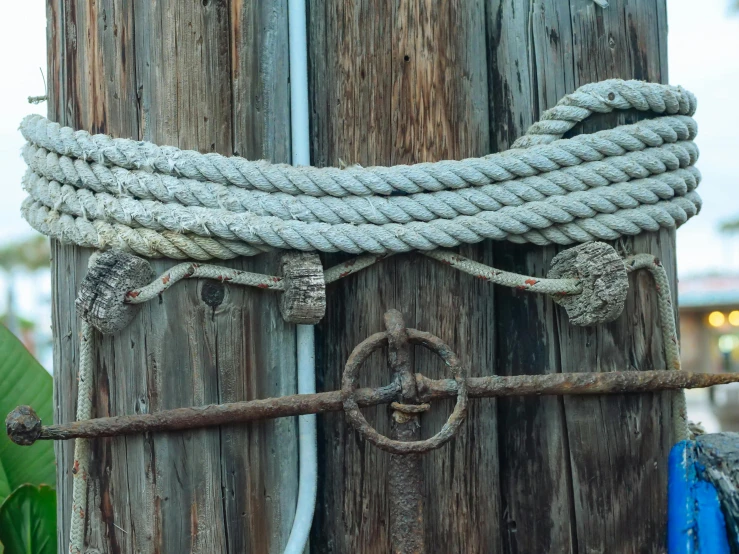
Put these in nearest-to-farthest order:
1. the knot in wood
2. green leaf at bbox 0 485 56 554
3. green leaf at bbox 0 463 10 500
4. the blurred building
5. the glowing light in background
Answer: the knot in wood, green leaf at bbox 0 485 56 554, green leaf at bbox 0 463 10 500, the blurred building, the glowing light in background

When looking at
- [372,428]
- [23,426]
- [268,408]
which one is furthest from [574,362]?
[23,426]

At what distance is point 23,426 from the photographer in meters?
1.14

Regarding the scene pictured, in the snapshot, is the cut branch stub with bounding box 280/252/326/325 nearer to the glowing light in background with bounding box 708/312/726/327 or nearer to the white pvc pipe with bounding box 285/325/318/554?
the white pvc pipe with bounding box 285/325/318/554

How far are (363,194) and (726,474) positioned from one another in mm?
770

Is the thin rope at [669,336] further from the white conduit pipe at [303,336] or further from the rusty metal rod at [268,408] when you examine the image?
the white conduit pipe at [303,336]

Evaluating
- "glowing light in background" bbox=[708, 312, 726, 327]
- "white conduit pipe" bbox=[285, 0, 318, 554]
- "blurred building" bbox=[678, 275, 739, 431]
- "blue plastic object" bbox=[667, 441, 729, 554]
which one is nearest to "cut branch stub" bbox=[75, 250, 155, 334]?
"white conduit pipe" bbox=[285, 0, 318, 554]

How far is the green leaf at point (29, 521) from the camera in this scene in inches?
66.1

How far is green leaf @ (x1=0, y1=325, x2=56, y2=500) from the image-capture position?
190 cm

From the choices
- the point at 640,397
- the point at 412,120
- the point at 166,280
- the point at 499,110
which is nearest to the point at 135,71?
the point at 166,280

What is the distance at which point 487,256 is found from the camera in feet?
4.50

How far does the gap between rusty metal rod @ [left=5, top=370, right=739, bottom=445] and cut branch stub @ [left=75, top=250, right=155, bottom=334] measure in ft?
0.52

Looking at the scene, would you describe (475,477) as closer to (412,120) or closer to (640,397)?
(640,397)

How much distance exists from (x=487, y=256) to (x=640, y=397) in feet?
1.26

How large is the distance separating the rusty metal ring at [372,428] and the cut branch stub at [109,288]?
37cm
